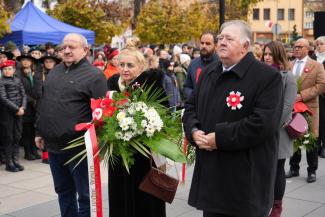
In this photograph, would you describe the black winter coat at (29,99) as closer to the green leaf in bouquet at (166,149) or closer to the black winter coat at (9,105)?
the black winter coat at (9,105)

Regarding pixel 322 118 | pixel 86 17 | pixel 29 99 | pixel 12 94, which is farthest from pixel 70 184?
pixel 86 17

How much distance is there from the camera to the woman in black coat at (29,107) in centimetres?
924

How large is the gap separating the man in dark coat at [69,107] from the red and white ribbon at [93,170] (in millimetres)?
327

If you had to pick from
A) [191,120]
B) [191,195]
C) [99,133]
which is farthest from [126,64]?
[191,195]

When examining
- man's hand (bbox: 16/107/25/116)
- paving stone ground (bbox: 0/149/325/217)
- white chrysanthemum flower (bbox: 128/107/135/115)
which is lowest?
paving stone ground (bbox: 0/149/325/217)

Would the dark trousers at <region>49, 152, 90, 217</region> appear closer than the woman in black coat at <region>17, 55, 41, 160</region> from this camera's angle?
Yes

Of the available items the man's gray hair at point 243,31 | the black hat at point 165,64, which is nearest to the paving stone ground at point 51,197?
the man's gray hair at point 243,31

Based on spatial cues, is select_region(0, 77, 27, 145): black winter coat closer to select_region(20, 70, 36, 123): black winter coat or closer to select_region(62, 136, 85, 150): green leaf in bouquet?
select_region(20, 70, 36, 123): black winter coat

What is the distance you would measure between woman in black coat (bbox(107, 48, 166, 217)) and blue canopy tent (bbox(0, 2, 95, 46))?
12.3m

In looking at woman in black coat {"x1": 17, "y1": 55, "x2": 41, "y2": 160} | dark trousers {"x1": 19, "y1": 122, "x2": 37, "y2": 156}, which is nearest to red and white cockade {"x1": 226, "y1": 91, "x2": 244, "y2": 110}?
woman in black coat {"x1": 17, "y1": 55, "x2": 41, "y2": 160}

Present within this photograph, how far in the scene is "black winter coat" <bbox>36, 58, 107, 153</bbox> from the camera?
4527 millimetres

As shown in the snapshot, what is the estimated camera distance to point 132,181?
14.6 feet

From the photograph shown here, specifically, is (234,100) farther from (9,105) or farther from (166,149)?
(9,105)

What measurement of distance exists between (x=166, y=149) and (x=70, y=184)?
50.5 inches
